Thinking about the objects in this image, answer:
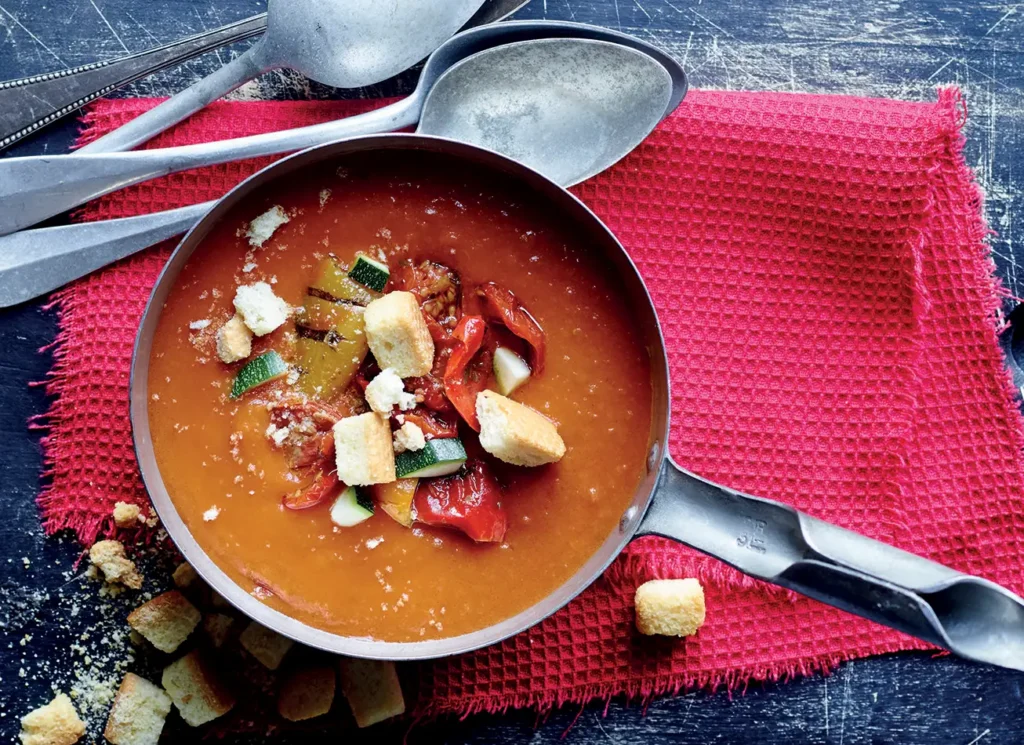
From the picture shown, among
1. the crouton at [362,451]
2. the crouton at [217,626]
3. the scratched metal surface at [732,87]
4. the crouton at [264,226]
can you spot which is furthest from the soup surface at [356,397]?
the scratched metal surface at [732,87]

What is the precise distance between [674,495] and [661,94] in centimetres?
94

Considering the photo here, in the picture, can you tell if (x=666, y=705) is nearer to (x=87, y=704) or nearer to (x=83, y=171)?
(x=87, y=704)

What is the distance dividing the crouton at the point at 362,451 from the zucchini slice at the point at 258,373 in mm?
170

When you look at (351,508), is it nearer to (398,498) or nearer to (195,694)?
(398,498)

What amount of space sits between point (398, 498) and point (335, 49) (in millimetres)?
1056

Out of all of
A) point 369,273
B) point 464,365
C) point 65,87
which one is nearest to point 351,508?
point 464,365

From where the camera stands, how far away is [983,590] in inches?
59.6

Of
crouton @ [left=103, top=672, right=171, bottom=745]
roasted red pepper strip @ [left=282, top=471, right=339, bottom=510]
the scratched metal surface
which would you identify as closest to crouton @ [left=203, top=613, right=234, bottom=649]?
crouton @ [left=103, top=672, right=171, bottom=745]

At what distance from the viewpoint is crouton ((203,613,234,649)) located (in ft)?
7.21

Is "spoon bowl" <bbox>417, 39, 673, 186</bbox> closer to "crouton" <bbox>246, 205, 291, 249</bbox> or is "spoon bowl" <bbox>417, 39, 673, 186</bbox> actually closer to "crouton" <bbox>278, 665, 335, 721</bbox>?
"crouton" <bbox>246, 205, 291, 249</bbox>

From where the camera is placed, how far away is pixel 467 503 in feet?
6.16

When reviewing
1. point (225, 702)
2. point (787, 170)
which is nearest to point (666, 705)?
point (225, 702)

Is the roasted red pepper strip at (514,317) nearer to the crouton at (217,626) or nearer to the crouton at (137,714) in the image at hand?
the crouton at (217,626)

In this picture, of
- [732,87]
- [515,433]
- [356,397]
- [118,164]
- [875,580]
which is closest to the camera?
[875,580]
